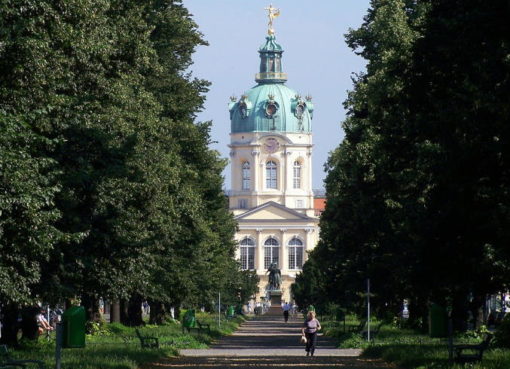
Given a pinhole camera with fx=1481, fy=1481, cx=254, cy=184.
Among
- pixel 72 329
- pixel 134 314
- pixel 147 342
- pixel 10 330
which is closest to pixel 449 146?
pixel 72 329

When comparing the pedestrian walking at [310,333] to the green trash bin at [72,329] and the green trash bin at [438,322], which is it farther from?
the green trash bin at [72,329]

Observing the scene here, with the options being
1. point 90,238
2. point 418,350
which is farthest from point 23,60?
point 418,350

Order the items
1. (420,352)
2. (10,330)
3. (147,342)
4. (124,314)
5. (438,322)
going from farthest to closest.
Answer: (124,314) → (147,342) → (10,330) → (420,352) → (438,322)

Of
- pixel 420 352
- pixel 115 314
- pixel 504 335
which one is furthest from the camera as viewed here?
pixel 115 314

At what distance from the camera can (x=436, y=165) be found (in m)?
26.8

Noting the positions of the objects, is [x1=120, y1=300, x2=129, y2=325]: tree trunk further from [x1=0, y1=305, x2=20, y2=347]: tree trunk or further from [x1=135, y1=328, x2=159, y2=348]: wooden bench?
[x1=0, y1=305, x2=20, y2=347]: tree trunk

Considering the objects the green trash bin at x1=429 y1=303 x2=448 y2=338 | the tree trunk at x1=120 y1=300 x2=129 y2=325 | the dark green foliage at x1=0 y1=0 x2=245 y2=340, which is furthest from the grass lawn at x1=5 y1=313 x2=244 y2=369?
the tree trunk at x1=120 y1=300 x2=129 y2=325

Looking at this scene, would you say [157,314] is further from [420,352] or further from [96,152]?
[420,352]

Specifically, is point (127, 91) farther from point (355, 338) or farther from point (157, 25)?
point (355, 338)

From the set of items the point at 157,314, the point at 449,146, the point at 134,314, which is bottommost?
the point at 134,314

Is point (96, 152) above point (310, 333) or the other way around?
above

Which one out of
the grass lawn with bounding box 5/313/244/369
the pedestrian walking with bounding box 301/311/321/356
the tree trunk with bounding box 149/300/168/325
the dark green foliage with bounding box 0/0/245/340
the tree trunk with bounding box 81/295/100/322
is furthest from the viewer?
the tree trunk with bounding box 149/300/168/325

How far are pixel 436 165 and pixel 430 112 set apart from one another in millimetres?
2337

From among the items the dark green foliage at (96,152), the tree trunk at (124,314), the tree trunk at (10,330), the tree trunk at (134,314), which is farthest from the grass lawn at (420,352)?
the tree trunk at (124,314)
